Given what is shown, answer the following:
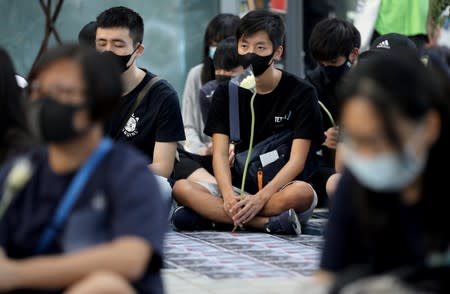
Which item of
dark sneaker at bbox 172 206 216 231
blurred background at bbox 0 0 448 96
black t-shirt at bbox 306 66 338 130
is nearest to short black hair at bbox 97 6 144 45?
dark sneaker at bbox 172 206 216 231

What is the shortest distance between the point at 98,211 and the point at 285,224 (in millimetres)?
4001

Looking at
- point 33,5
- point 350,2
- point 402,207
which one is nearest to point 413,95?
point 402,207

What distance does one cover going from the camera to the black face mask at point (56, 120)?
388 cm

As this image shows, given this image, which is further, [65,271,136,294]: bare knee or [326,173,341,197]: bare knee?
[326,173,341,197]: bare knee

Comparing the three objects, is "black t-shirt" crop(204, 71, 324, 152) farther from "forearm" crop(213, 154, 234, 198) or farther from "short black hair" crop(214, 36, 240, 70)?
"short black hair" crop(214, 36, 240, 70)

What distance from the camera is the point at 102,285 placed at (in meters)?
3.66

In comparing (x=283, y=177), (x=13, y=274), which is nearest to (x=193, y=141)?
(x=283, y=177)

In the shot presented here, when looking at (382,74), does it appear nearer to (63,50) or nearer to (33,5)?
(63,50)

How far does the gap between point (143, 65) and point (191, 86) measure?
142 cm

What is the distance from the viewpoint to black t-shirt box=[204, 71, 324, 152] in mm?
7824

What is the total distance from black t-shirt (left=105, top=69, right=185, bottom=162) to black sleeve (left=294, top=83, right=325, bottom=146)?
2.53ft

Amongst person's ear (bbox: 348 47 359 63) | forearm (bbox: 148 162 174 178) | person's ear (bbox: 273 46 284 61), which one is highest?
person's ear (bbox: 273 46 284 61)

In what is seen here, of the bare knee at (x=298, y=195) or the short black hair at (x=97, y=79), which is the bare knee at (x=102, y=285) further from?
the bare knee at (x=298, y=195)

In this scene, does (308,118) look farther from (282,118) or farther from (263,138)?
(263,138)
